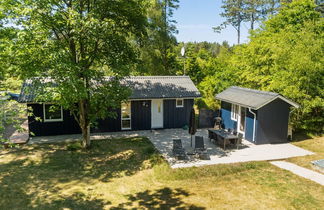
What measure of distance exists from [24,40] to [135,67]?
5.26 m

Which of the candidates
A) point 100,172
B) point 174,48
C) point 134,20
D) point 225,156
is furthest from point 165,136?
point 174,48

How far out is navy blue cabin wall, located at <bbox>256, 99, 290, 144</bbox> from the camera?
13430mm

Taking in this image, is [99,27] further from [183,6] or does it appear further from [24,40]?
[183,6]

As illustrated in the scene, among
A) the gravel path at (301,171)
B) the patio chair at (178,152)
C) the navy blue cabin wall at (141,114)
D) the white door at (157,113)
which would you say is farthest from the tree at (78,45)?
the gravel path at (301,171)

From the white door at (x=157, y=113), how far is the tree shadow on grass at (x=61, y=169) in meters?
2.64

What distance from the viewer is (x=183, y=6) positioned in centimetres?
2328

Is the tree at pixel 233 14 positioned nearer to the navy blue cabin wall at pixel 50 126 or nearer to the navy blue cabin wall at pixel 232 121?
the navy blue cabin wall at pixel 232 121

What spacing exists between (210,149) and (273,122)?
401cm

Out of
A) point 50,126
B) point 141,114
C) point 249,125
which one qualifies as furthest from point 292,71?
point 50,126

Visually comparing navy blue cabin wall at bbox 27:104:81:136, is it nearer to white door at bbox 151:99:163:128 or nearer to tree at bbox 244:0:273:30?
white door at bbox 151:99:163:128

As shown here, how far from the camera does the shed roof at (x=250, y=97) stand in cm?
1325

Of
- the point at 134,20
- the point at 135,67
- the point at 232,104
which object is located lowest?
the point at 232,104

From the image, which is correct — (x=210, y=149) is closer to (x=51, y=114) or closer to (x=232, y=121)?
(x=232, y=121)

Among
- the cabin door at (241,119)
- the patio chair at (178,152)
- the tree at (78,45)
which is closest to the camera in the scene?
the tree at (78,45)
